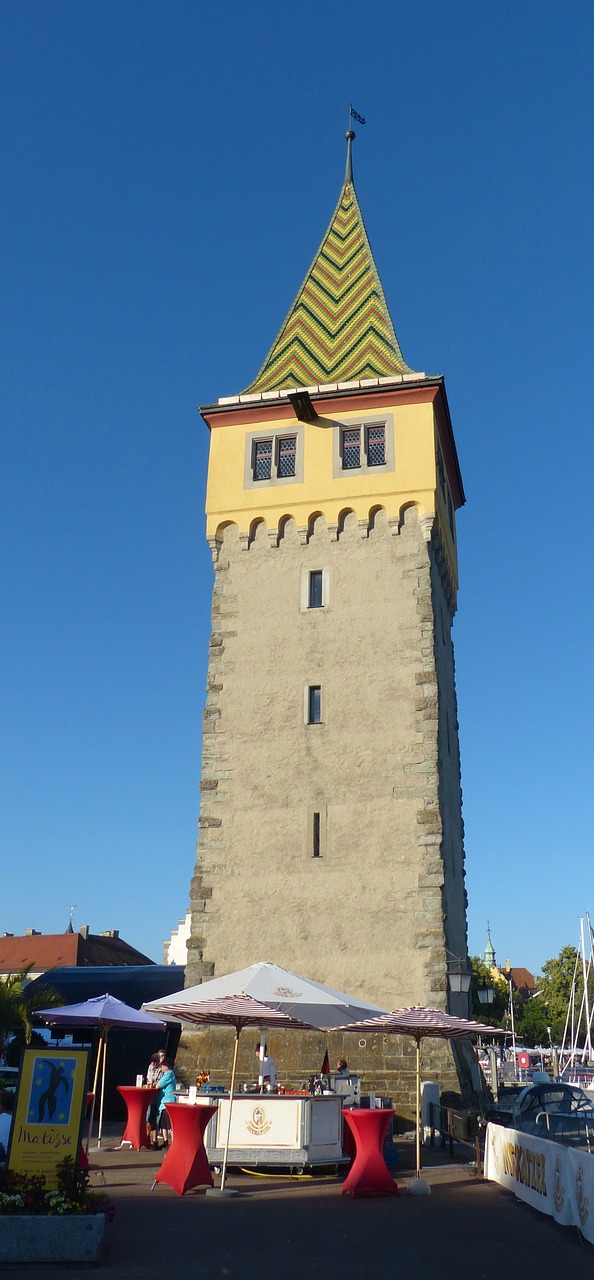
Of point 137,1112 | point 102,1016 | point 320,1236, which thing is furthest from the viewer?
point 102,1016

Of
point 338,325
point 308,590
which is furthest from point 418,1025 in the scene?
point 338,325

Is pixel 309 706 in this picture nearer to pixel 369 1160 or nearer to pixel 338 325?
pixel 369 1160

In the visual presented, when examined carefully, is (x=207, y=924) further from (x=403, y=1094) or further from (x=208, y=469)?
(x=208, y=469)

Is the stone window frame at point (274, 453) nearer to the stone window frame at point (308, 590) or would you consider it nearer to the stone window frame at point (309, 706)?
the stone window frame at point (308, 590)

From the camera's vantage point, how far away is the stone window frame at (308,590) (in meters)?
22.3

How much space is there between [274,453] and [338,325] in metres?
5.75

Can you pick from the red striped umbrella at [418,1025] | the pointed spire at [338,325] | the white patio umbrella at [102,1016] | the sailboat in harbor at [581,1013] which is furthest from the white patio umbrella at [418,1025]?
the sailboat in harbor at [581,1013]

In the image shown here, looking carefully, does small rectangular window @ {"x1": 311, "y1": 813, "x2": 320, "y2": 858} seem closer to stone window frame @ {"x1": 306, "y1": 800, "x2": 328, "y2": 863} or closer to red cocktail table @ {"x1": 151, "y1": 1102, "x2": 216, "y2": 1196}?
stone window frame @ {"x1": 306, "y1": 800, "x2": 328, "y2": 863}

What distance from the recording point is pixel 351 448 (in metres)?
23.9

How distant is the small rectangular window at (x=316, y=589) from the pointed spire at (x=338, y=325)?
5468 millimetres

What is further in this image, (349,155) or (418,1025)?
(349,155)

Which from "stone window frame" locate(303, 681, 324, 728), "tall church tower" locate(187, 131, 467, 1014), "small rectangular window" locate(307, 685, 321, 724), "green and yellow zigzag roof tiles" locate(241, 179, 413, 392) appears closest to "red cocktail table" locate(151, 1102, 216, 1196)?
"tall church tower" locate(187, 131, 467, 1014)

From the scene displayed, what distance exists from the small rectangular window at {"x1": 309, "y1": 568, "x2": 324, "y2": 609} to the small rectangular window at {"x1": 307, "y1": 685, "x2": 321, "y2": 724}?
1.92 metres

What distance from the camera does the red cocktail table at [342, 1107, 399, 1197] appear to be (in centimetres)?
1175
